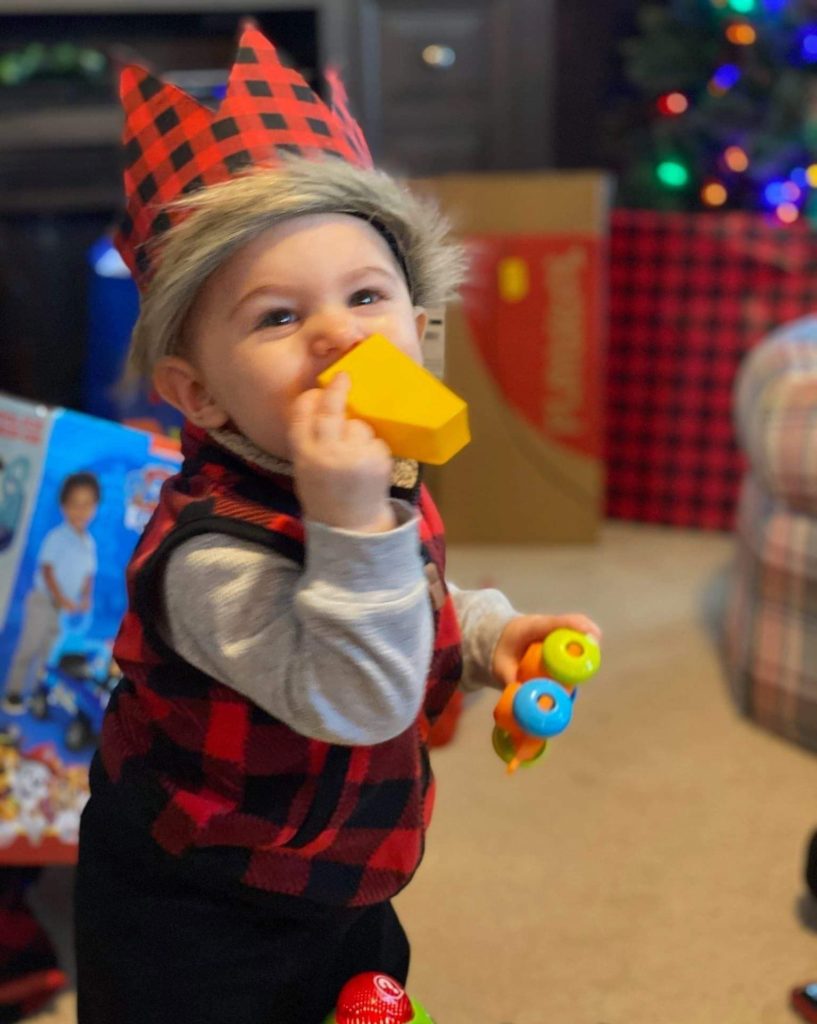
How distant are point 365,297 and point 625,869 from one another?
2.81 ft

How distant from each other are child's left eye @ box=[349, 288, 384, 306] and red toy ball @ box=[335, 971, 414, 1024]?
0.45 metres

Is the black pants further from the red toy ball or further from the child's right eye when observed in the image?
the child's right eye

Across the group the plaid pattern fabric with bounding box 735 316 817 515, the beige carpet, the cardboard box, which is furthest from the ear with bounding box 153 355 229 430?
the cardboard box

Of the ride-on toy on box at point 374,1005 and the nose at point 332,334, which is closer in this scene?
the nose at point 332,334

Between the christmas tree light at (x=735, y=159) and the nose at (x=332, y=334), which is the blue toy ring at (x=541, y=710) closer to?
the nose at (x=332, y=334)

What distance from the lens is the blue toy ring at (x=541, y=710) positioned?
2.29 feet

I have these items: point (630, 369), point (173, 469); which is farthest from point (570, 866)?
point (630, 369)

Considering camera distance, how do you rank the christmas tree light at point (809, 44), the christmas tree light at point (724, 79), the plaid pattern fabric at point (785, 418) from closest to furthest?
the plaid pattern fabric at point (785, 418)
the christmas tree light at point (809, 44)
the christmas tree light at point (724, 79)

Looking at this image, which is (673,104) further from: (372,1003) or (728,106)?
(372,1003)

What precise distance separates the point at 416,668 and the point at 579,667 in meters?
0.14

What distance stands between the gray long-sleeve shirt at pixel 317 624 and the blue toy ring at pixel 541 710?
3.3 inches

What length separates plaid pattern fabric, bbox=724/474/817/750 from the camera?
1.46 m

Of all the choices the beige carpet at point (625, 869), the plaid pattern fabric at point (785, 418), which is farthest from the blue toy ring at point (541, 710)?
the plaid pattern fabric at point (785, 418)

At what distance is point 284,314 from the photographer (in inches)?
26.2
